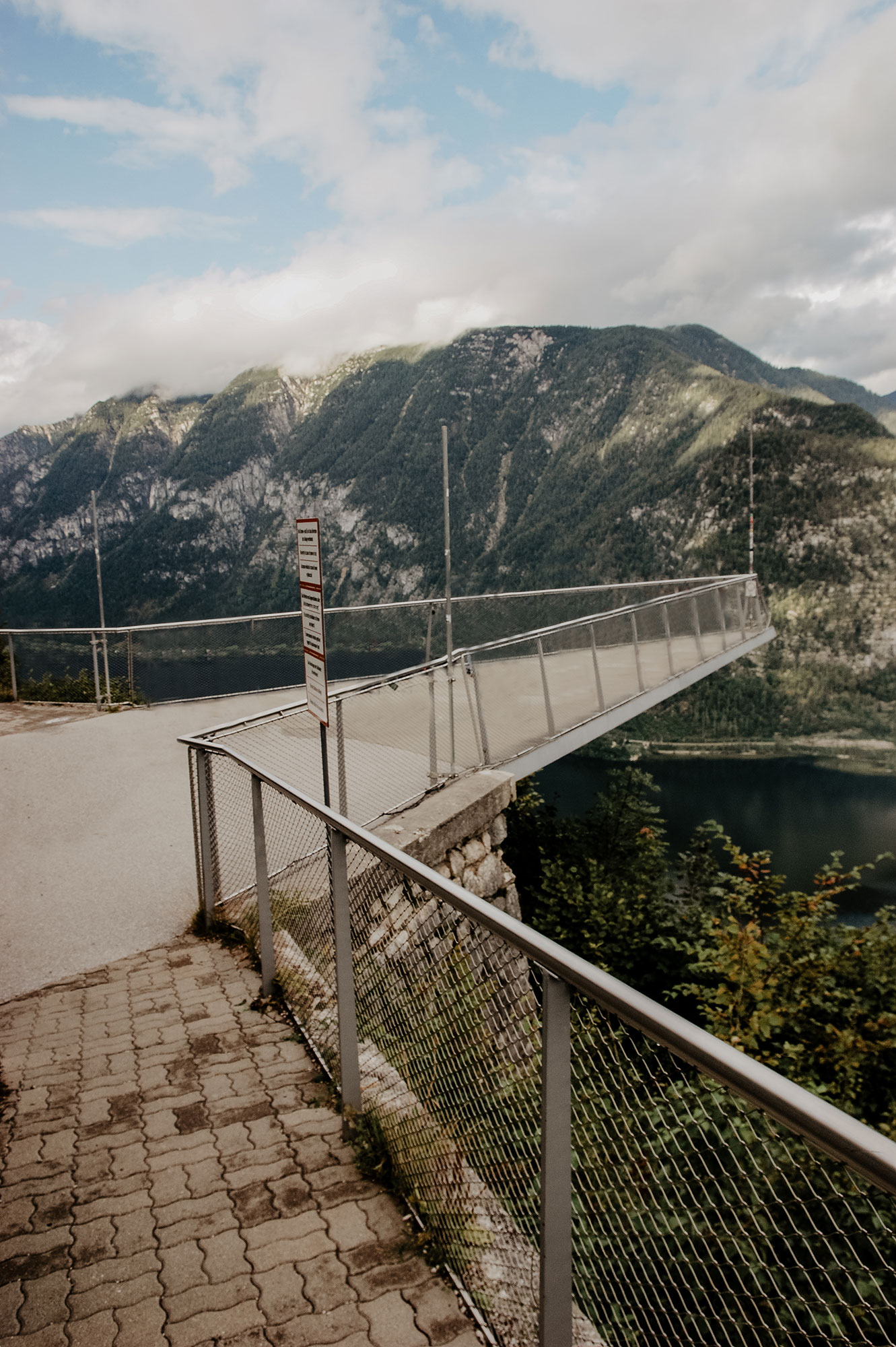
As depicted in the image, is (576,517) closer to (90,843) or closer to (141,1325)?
(90,843)

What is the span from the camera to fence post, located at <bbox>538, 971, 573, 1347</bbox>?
168 cm

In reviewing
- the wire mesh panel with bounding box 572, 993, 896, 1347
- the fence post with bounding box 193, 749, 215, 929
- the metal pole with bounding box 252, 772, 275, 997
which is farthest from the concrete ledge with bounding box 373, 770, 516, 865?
the wire mesh panel with bounding box 572, 993, 896, 1347

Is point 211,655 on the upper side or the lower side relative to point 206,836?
upper

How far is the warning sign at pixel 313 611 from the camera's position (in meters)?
3.89

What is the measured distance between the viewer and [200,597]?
164m

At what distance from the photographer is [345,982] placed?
2992 millimetres

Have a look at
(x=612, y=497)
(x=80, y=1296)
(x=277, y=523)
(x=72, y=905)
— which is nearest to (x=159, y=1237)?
(x=80, y=1296)

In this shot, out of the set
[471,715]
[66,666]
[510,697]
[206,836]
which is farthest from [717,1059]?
[66,666]

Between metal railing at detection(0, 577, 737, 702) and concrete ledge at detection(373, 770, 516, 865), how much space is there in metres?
3.69

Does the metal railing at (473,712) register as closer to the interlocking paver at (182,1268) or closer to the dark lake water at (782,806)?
the interlocking paver at (182,1268)

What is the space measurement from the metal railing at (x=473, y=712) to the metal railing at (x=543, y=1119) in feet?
6.25

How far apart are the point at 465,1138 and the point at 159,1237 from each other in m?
0.97

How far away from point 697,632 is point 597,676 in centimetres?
358

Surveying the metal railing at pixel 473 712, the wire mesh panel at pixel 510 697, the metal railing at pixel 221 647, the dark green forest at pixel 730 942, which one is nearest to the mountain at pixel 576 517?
the dark green forest at pixel 730 942
